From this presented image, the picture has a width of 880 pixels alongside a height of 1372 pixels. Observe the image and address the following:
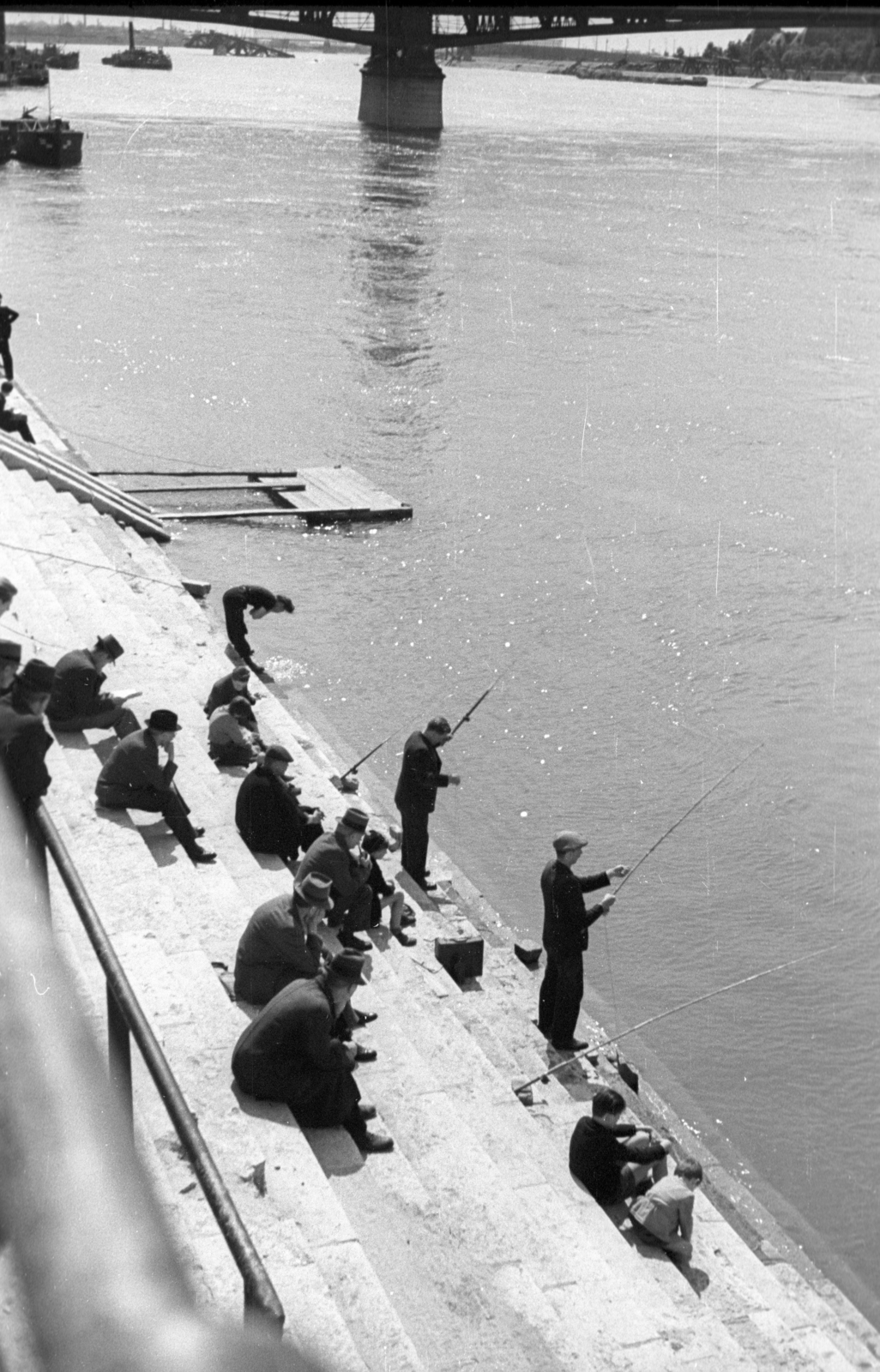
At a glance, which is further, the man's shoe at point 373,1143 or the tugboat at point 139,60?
the tugboat at point 139,60

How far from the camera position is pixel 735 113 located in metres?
121

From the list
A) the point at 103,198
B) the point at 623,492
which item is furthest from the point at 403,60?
the point at 623,492

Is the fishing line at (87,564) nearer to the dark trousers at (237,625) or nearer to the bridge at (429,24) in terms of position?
the dark trousers at (237,625)

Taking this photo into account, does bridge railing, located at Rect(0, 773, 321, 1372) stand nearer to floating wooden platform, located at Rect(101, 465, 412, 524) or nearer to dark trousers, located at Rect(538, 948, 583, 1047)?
dark trousers, located at Rect(538, 948, 583, 1047)

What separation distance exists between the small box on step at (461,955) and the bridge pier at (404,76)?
82.8m

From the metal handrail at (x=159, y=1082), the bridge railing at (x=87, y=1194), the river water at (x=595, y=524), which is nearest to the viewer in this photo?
the metal handrail at (x=159, y=1082)

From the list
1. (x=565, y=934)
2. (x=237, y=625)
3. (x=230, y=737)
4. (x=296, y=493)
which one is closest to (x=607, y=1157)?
(x=565, y=934)

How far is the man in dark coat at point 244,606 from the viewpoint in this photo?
43.1 ft

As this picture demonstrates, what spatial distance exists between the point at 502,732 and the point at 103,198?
43.8 meters

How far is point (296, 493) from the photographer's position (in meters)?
20.7

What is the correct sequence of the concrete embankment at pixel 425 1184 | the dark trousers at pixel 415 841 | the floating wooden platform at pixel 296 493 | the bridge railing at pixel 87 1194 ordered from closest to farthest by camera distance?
the bridge railing at pixel 87 1194 → the concrete embankment at pixel 425 1184 → the dark trousers at pixel 415 841 → the floating wooden platform at pixel 296 493

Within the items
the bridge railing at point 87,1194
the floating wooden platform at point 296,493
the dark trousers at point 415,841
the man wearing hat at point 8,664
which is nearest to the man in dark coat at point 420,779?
the dark trousers at point 415,841

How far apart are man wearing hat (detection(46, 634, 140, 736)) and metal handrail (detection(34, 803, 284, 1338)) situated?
17.3 ft

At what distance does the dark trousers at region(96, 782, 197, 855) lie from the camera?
8.77 meters
